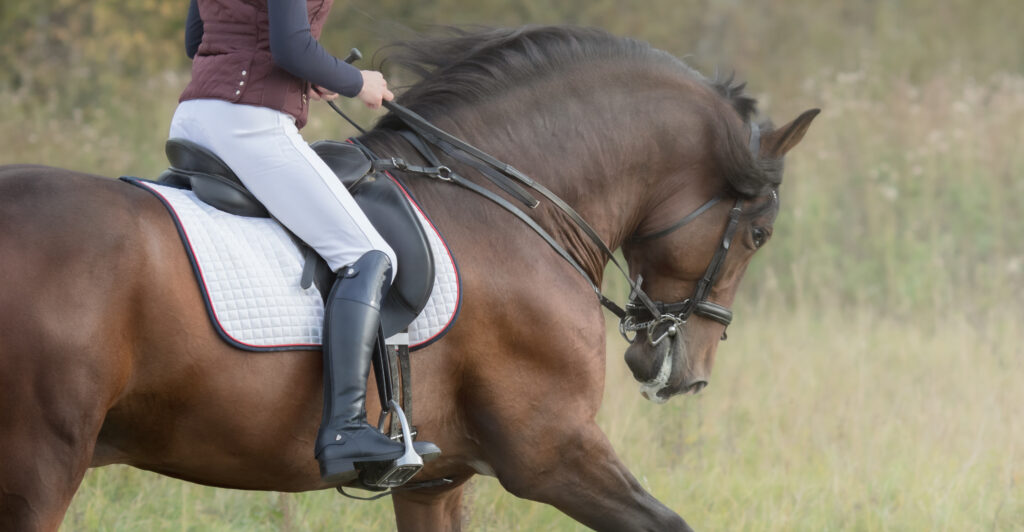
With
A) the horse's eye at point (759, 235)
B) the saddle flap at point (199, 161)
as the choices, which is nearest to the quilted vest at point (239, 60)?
the saddle flap at point (199, 161)

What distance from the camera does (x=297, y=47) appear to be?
301 centimetres

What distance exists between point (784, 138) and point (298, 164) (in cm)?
188

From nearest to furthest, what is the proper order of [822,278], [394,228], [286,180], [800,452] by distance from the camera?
[286,180] < [394,228] < [800,452] < [822,278]

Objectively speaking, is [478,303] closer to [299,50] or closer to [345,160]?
[345,160]

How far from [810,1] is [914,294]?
12.5 meters

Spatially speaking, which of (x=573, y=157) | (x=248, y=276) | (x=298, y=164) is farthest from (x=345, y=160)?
(x=573, y=157)

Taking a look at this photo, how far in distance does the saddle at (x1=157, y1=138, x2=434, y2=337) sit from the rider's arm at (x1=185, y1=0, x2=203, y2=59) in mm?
535

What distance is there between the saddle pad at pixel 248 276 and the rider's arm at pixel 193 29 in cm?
71

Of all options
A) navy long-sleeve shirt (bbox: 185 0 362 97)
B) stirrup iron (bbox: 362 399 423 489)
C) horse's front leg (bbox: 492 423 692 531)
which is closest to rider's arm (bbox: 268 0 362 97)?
navy long-sleeve shirt (bbox: 185 0 362 97)

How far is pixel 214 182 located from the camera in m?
3.08

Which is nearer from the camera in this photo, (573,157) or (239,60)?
(239,60)

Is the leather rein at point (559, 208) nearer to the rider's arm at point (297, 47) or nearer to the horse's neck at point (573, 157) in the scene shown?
the horse's neck at point (573, 157)

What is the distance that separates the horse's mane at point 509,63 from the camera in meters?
3.80


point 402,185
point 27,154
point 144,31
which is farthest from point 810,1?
point 402,185
